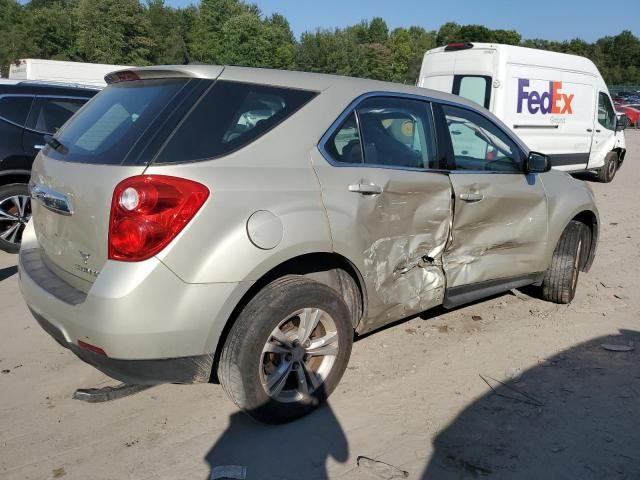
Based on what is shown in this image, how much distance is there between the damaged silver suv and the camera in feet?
8.03

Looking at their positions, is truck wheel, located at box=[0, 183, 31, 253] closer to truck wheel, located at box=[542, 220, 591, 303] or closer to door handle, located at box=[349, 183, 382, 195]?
door handle, located at box=[349, 183, 382, 195]

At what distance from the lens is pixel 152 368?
2520mm

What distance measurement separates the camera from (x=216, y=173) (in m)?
2.56

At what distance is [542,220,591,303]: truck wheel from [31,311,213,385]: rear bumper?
3204 mm

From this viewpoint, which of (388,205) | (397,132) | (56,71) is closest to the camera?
(388,205)

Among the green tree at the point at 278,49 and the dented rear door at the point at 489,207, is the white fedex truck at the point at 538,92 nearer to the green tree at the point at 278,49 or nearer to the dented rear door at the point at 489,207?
the dented rear door at the point at 489,207

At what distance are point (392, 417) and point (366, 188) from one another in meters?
1.27

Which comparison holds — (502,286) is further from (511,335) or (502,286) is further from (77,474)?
(77,474)

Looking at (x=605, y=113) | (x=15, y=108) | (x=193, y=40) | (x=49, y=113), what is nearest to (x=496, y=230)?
(x=49, y=113)

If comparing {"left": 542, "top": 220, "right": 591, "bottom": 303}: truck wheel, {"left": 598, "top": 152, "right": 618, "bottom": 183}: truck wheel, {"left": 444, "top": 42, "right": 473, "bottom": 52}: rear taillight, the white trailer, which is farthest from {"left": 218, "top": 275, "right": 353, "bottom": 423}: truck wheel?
the white trailer

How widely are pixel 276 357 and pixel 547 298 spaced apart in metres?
2.92

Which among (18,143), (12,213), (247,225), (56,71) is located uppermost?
(56,71)

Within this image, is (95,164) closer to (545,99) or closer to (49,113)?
(49,113)

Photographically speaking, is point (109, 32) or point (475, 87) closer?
point (475, 87)
